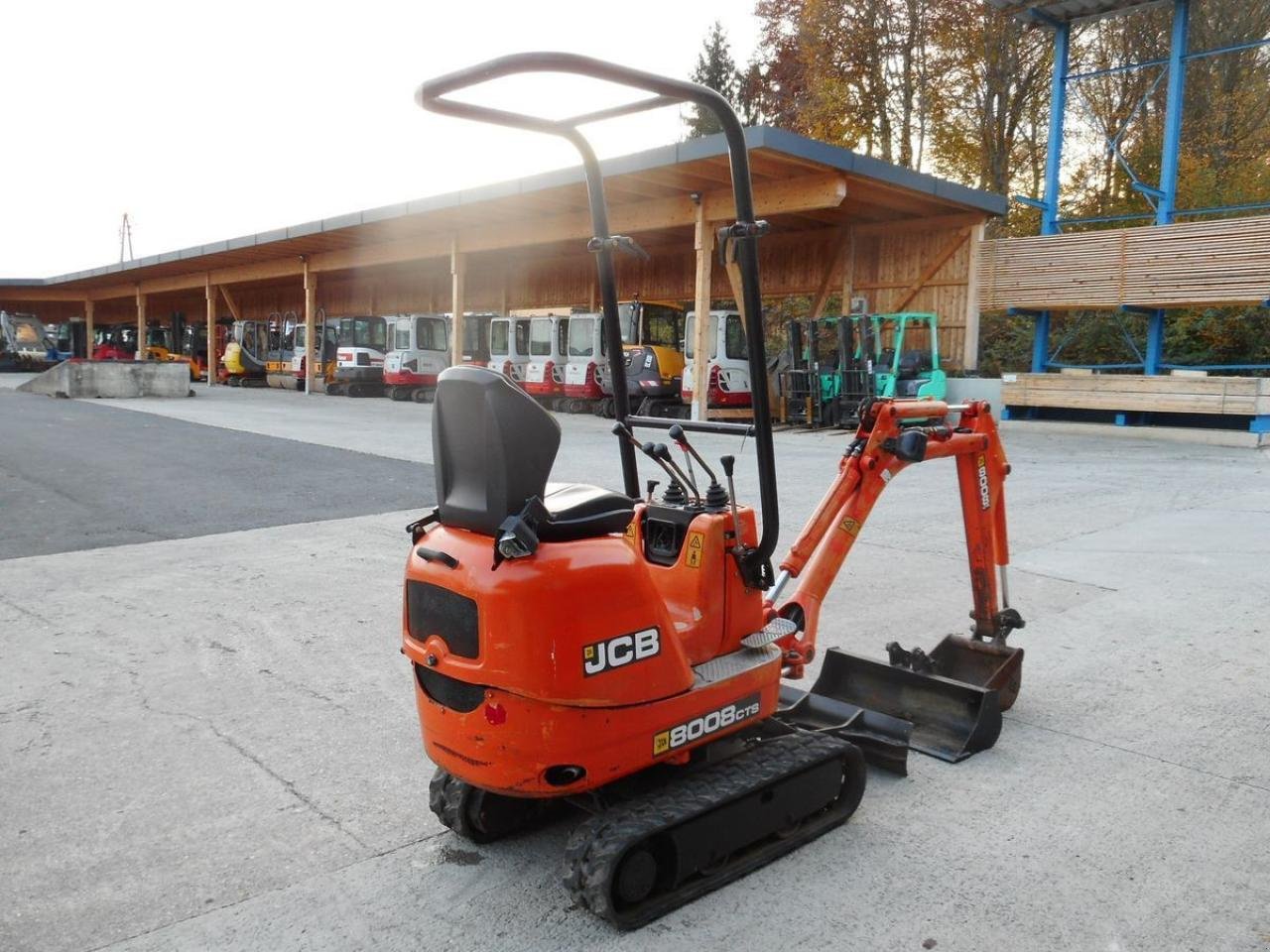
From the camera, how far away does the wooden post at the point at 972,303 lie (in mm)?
20078

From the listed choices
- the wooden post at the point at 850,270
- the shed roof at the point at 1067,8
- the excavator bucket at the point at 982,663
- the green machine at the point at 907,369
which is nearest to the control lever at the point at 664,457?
the excavator bucket at the point at 982,663

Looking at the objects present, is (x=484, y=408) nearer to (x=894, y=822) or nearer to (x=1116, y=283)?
(x=894, y=822)

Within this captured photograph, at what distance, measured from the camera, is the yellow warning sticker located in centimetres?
314

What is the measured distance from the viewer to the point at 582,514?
2.85 m

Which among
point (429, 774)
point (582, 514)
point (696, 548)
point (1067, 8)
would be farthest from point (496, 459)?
point (1067, 8)

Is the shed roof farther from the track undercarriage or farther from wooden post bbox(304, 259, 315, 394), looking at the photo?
wooden post bbox(304, 259, 315, 394)

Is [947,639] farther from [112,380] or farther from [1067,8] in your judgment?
[112,380]

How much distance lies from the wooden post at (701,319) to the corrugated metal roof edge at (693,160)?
2186 mm

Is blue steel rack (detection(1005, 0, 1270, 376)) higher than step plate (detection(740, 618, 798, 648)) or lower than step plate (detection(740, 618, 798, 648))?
higher

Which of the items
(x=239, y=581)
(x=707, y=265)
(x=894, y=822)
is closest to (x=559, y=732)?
(x=894, y=822)

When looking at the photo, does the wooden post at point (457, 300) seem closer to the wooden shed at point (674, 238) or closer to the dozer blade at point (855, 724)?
the wooden shed at point (674, 238)

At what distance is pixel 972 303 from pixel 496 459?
1915 cm

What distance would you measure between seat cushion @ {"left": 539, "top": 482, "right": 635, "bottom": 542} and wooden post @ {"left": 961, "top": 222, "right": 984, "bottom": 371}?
18.7m

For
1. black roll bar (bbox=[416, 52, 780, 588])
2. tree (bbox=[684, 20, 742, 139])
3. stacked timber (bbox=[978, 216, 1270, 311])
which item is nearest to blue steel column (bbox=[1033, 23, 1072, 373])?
stacked timber (bbox=[978, 216, 1270, 311])
